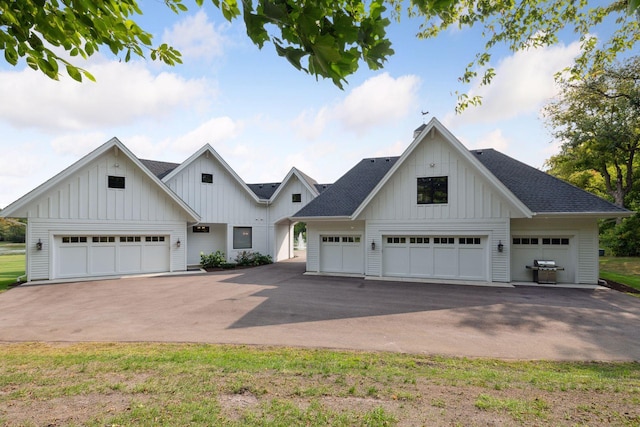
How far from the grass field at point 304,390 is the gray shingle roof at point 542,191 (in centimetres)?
942

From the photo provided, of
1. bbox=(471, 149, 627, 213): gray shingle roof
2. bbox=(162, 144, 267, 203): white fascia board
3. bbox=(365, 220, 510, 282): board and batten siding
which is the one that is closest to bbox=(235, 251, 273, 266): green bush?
bbox=(162, 144, 267, 203): white fascia board

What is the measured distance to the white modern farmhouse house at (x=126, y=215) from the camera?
13.7 meters

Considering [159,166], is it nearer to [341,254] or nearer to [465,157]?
[341,254]

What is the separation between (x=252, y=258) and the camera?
2127cm

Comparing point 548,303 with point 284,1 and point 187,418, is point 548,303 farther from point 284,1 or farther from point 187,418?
point 284,1

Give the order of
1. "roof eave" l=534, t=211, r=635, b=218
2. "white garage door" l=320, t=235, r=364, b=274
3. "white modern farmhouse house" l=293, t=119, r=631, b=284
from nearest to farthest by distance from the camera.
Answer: "roof eave" l=534, t=211, r=635, b=218, "white modern farmhouse house" l=293, t=119, r=631, b=284, "white garage door" l=320, t=235, r=364, b=274

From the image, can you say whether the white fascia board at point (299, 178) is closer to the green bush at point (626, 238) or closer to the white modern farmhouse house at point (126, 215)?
the white modern farmhouse house at point (126, 215)

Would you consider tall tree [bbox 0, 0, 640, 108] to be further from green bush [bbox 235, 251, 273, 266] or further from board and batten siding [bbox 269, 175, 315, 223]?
board and batten siding [bbox 269, 175, 315, 223]

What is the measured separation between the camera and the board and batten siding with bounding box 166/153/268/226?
63.5 feet

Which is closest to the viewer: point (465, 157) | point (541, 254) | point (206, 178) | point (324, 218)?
point (465, 157)

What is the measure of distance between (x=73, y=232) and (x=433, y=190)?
16442mm

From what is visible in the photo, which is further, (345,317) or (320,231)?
(320,231)

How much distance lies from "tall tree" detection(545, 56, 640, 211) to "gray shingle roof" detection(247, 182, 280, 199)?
22433 millimetres

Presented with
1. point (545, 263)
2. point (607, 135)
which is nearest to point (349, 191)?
point (545, 263)
